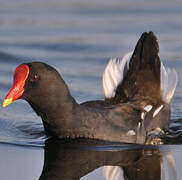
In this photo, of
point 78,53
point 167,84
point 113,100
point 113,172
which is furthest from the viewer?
point 78,53

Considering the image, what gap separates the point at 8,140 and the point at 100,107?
4.00 ft

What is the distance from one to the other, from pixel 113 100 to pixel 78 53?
287cm

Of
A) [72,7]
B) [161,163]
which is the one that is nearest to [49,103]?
[161,163]

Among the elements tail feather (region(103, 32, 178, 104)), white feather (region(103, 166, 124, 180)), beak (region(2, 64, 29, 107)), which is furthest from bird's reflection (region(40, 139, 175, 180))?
tail feather (region(103, 32, 178, 104))

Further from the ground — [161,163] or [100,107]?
[100,107]

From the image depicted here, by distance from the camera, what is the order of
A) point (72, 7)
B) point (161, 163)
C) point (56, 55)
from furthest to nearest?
point (72, 7), point (56, 55), point (161, 163)

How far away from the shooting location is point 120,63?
9.07m

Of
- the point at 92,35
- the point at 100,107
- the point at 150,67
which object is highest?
the point at 92,35

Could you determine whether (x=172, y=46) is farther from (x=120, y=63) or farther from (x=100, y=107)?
(x=100, y=107)

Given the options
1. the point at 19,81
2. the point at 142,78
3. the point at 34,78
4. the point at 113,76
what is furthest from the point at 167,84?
the point at 19,81

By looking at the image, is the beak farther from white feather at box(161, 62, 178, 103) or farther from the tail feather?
white feather at box(161, 62, 178, 103)

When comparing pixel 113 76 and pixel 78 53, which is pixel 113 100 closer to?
pixel 113 76

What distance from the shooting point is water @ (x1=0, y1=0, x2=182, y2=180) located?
7.25 metres

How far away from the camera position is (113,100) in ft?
28.4
